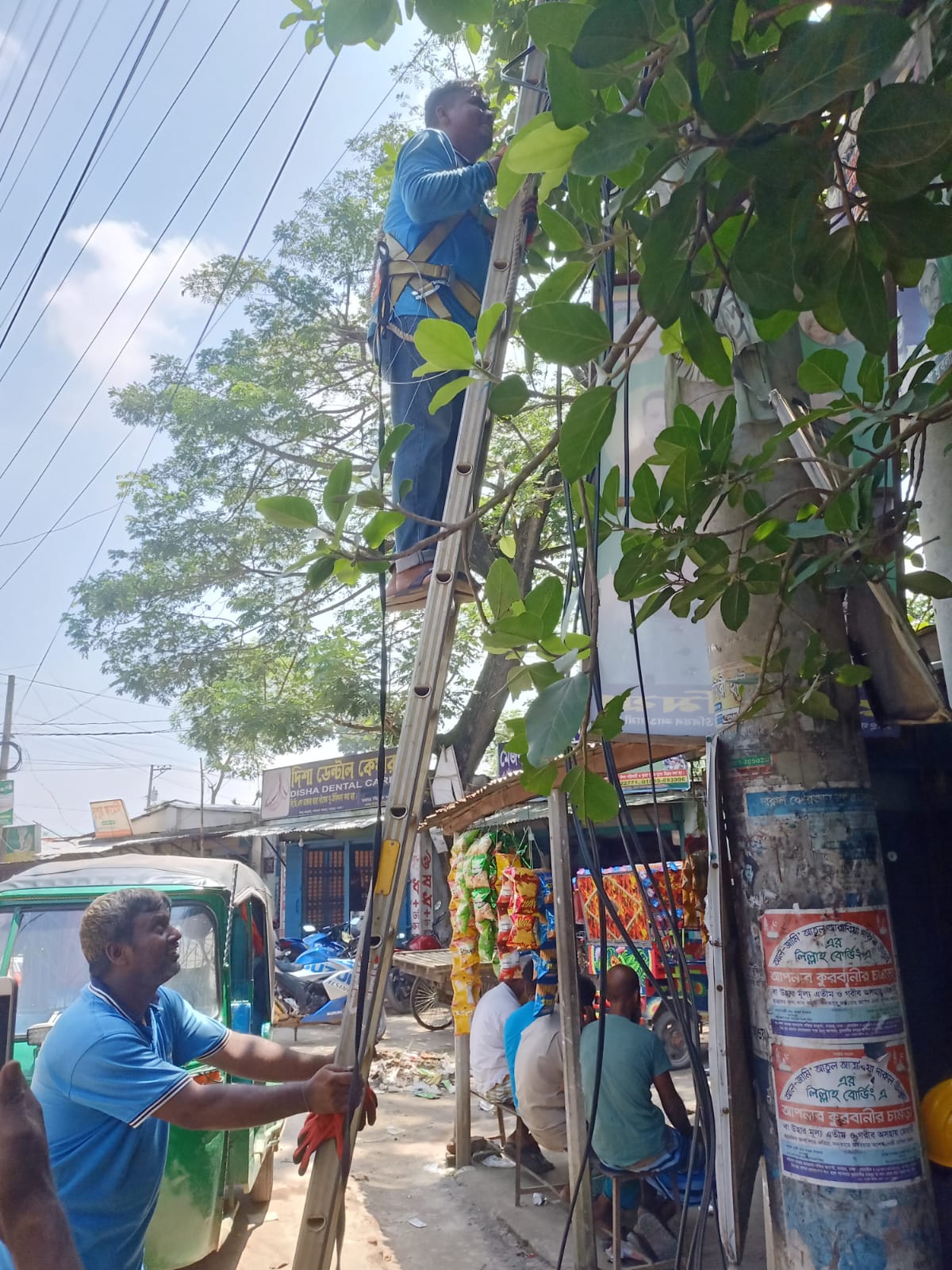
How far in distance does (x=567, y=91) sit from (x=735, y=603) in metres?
1.01

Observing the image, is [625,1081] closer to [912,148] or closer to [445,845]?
[912,148]

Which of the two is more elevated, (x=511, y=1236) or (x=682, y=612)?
(x=682, y=612)

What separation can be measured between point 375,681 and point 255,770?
7.23 metres

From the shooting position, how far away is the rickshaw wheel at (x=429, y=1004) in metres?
11.3

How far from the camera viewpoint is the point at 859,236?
1169 millimetres

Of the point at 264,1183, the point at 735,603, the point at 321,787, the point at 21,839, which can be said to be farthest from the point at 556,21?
the point at 21,839

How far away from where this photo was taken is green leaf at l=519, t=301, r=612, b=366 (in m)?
1.26

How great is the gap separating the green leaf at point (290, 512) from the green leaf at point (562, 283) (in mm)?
504

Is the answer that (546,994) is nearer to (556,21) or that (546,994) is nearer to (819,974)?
(819,974)

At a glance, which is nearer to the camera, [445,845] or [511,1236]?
[511,1236]

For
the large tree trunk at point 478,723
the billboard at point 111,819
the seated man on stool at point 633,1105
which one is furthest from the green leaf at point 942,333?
the billboard at point 111,819

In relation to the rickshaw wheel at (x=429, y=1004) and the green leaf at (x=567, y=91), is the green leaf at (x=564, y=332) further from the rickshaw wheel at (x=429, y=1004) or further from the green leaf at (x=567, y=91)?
the rickshaw wheel at (x=429, y=1004)

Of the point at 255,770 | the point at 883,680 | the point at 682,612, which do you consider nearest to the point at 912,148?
the point at 682,612

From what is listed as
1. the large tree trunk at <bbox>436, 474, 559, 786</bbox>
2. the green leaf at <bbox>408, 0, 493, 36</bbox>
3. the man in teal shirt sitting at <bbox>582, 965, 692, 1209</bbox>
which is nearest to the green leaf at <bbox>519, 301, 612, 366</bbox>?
the green leaf at <bbox>408, 0, 493, 36</bbox>
